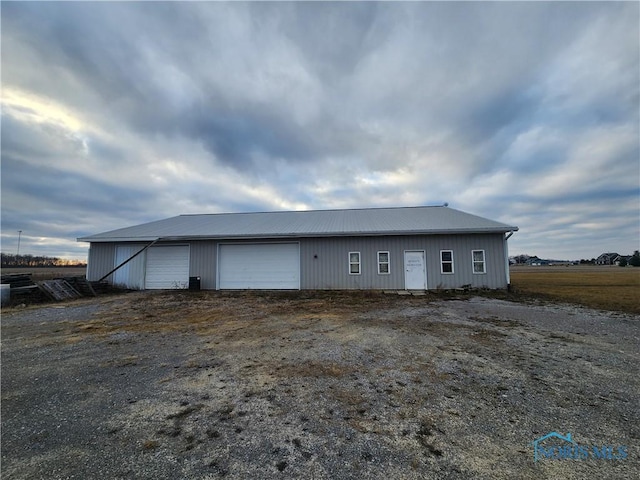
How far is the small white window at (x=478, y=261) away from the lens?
14.1 m

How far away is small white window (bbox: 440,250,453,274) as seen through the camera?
1422 cm

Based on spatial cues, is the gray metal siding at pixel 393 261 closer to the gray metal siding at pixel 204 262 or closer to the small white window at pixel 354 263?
the small white window at pixel 354 263

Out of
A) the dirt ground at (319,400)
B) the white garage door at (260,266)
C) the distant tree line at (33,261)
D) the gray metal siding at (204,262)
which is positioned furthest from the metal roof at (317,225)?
the distant tree line at (33,261)

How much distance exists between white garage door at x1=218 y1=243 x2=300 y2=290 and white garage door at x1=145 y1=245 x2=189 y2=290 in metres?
1.97

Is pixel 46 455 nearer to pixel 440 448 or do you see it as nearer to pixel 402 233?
pixel 440 448

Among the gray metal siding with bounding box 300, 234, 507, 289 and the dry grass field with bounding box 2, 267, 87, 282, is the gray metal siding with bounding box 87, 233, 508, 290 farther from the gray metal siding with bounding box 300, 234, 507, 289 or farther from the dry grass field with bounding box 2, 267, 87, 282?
the dry grass field with bounding box 2, 267, 87, 282

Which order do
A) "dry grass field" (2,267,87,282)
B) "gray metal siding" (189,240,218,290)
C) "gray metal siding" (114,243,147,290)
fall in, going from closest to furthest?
"gray metal siding" (189,240,218,290)
"gray metal siding" (114,243,147,290)
"dry grass field" (2,267,87,282)

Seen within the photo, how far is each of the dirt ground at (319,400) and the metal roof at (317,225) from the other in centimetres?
744

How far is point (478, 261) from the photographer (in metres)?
14.1

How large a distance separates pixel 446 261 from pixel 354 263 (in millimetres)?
4268

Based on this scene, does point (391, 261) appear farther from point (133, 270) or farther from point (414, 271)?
point (133, 270)

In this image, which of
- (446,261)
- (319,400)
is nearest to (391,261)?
(446,261)

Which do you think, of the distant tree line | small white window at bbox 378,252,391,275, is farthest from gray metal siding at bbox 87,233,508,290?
the distant tree line

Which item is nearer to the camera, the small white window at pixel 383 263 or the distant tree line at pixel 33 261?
the small white window at pixel 383 263
